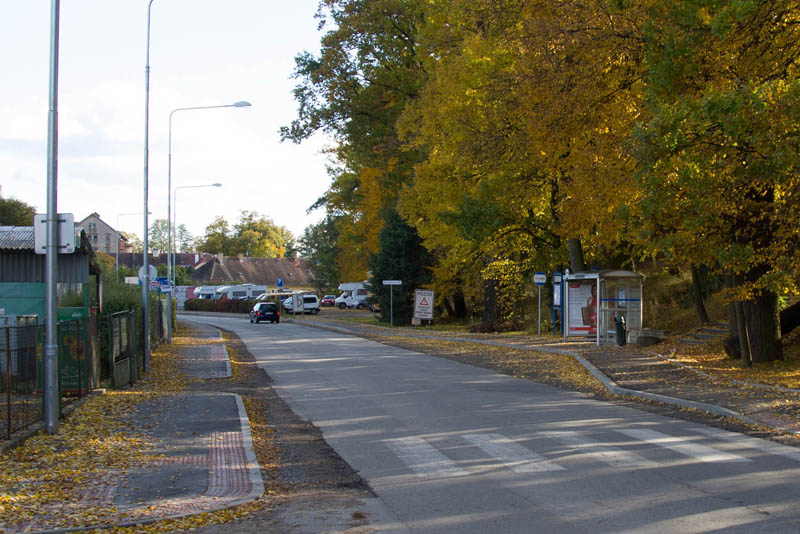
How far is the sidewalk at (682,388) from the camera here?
12617 mm

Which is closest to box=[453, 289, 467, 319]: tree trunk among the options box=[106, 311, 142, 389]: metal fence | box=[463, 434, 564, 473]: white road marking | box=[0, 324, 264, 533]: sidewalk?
box=[106, 311, 142, 389]: metal fence

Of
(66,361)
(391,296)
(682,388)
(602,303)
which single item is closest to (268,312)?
(391,296)

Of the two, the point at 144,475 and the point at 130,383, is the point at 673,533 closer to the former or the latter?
the point at 144,475

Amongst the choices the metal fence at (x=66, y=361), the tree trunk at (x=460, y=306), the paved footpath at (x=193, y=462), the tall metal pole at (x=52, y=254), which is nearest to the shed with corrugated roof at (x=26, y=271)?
the metal fence at (x=66, y=361)

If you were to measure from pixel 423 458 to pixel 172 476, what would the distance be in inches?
117

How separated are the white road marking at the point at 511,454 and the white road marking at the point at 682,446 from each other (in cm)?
181

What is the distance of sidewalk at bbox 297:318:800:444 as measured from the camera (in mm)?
12617

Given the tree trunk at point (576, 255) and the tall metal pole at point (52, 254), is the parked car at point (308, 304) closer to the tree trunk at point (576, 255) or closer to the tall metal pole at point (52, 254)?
the tree trunk at point (576, 255)

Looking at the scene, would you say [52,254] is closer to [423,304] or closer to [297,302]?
[423,304]

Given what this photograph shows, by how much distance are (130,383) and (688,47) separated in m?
13.9

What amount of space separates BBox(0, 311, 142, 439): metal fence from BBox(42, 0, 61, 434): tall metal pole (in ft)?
1.32

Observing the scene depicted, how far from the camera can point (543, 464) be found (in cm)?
921

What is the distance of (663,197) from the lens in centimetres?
1464

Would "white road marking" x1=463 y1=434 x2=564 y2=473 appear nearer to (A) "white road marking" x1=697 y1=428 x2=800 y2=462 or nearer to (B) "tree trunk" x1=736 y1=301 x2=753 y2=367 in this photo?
(A) "white road marking" x1=697 y1=428 x2=800 y2=462
